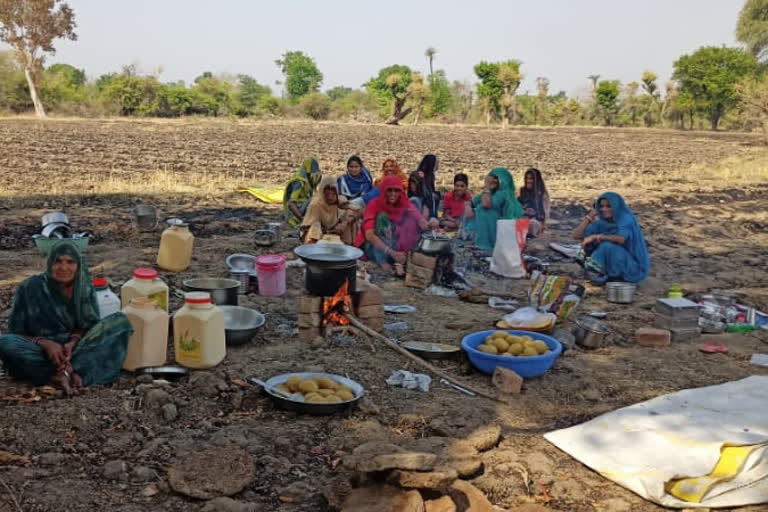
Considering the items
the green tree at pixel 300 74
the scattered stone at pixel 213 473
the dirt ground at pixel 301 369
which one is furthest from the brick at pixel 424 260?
the green tree at pixel 300 74

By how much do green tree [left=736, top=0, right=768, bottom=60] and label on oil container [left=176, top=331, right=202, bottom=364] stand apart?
47.5 metres

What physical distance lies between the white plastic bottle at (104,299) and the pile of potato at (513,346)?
2279 mm

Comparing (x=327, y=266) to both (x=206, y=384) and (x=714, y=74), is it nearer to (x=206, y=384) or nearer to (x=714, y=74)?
(x=206, y=384)

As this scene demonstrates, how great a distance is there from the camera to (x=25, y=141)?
20.1 m

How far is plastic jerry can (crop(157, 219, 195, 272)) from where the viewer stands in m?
6.28

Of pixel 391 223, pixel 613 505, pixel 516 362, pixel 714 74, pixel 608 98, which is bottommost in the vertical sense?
pixel 613 505

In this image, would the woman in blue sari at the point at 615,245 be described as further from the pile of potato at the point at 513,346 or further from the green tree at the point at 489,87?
the green tree at the point at 489,87

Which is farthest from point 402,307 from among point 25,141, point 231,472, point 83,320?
point 25,141

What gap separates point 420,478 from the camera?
105 inches

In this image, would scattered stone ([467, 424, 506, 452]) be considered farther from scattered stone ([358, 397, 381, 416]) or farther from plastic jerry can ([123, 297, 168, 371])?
plastic jerry can ([123, 297, 168, 371])

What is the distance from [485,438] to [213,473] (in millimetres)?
1265

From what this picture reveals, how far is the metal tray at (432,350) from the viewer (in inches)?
184

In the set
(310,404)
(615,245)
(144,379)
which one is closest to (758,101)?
(615,245)

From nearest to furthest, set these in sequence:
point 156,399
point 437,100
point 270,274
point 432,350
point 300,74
A: point 156,399
point 432,350
point 270,274
point 437,100
point 300,74
